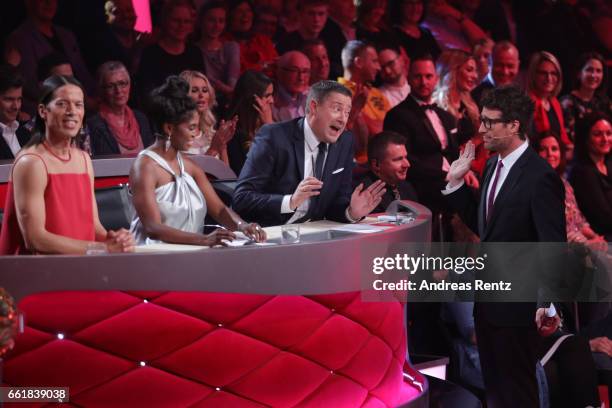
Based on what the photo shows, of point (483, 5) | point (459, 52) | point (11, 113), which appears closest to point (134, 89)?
point (11, 113)

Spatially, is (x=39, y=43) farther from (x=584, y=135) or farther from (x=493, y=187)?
(x=584, y=135)

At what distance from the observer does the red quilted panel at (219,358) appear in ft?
8.29

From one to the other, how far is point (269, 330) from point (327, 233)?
0.49 m

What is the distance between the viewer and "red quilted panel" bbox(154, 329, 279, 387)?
2.53 m

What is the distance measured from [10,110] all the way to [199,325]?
217 centimetres

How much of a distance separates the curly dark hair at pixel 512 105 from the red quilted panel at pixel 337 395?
1.27 metres

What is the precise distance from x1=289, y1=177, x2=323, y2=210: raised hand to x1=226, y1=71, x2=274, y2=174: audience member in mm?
2053

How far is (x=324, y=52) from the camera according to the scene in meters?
5.71

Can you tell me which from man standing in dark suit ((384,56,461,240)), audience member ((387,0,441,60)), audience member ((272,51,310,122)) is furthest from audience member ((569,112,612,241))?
audience member ((272,51,310,122))

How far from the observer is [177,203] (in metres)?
2.94

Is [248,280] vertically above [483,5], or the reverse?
[483,5]

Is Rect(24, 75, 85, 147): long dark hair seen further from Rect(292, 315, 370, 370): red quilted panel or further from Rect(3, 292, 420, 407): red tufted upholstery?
Rect(292, 315, 370, 370): red quilted panel

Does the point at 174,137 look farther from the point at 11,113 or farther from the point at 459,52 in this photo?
the point at 459,52

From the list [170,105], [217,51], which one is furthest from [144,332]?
[217,51]
